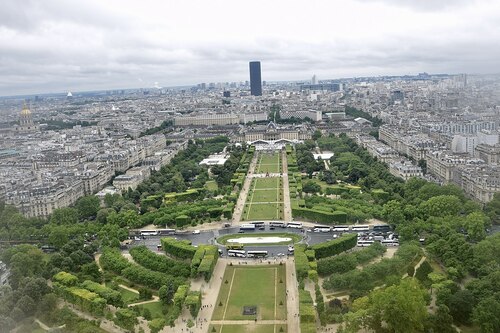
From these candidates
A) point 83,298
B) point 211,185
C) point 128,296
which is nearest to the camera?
point 83,298

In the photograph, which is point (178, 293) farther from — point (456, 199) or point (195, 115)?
point (195, 115)

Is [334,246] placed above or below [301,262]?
below

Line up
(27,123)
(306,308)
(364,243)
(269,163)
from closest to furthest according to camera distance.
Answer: (306,308)
(364,243)
(269,163)
(27,123)

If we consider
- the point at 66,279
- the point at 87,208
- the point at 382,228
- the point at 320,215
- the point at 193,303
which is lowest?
the point at 382,228

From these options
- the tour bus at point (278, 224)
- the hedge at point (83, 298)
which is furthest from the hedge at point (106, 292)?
the tour bus at point (278, 224)

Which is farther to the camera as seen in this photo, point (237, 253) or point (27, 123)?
point (27, 123)

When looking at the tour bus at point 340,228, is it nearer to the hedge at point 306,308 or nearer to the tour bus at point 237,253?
the tour bus at point 237,253

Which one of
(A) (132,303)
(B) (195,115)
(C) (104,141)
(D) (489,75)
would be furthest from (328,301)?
(B) (195,115)

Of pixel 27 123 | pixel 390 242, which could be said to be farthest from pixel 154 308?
pixel 27 123

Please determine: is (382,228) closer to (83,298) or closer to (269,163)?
(83,298)
